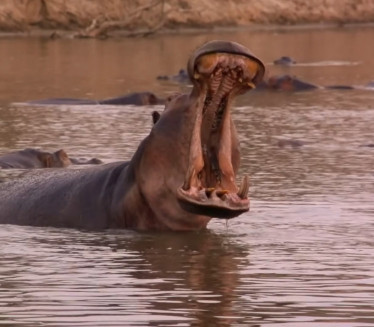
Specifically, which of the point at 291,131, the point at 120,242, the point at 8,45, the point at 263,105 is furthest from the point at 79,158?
the point at 8,45

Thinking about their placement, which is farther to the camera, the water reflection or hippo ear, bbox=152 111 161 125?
hippo ear, bbox=152 111 161 125

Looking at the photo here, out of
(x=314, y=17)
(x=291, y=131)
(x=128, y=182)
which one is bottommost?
(x=314, y=17)

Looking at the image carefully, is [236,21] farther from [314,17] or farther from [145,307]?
[145,307]

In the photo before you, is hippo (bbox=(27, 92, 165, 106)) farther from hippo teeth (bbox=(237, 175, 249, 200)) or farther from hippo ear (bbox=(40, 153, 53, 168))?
hippo teeth (bbox=(237, 175, 249, 200))

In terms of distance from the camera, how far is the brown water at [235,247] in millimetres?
5004

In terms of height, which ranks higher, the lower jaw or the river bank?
the lower jaw

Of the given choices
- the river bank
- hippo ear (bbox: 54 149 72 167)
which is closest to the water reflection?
hippo ear (bbox: 54 149 72 167)

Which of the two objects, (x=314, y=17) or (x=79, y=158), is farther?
(x=314, y=17)

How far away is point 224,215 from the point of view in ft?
20.7

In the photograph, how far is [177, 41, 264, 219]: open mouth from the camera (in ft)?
19.9

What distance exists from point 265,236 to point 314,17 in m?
29.3

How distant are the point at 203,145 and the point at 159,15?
82.7ft

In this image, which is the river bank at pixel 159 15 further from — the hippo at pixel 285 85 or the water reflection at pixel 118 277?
the water reflection at pixel 118 277

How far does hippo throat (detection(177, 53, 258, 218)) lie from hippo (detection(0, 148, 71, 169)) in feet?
9.69
